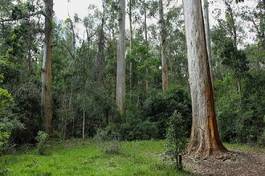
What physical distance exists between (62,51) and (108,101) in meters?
14.6

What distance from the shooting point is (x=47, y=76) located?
20.2 m

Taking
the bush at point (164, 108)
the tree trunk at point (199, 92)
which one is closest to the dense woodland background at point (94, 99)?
the bush at point (164, 108)

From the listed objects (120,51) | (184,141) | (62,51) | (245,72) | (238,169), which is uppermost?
(62,51)

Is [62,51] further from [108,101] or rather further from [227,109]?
[227,109]

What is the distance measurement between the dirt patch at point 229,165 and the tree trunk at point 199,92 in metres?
0.51

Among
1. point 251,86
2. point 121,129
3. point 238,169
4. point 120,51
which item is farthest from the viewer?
point 120,51

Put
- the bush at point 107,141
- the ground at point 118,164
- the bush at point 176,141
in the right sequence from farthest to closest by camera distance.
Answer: the bush at point 107,141 < the bush at point 176,141 < the ground at point 118,164

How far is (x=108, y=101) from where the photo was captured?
71.1 feet

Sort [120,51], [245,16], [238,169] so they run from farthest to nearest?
1. [245,16]
2. [120,51]
3. [238,169]

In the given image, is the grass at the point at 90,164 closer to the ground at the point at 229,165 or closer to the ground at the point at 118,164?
the ground at the point at 118,164

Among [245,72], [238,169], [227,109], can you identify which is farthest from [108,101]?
[238,169]

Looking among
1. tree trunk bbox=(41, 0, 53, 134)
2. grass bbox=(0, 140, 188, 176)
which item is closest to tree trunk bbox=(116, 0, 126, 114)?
tree trunk bbox=(41, 0, 53, 134)

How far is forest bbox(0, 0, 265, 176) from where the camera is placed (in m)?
11.4

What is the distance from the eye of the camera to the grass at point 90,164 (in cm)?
1010
